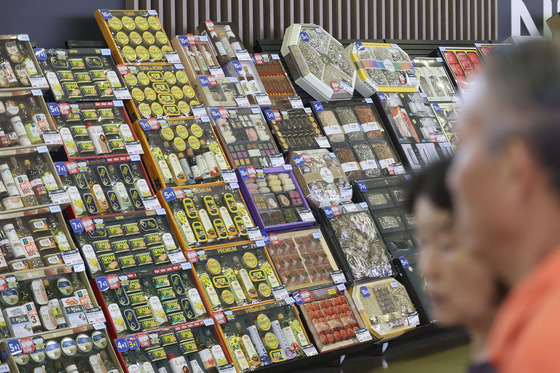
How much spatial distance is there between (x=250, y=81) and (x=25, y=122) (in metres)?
1.65

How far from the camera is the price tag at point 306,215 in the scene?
15.7 feet

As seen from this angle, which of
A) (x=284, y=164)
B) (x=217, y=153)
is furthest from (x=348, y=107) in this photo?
(x=217, y=153)

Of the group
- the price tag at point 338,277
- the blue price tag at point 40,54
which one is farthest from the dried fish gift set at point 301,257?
the blue price tag at point 40,54

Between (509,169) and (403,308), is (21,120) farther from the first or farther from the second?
(509,169)

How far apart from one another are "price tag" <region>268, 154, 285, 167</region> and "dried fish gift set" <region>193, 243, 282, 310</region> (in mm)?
632

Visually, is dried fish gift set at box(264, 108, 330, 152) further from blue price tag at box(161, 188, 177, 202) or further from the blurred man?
the blurred man

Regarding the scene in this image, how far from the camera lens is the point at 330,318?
4.56m

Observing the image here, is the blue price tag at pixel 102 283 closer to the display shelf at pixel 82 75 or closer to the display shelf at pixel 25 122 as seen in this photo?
the display shelf at pixel 25 122

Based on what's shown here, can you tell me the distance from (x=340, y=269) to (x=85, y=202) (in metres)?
1.68

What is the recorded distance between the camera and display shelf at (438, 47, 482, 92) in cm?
652

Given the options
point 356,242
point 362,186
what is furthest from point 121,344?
point 362,186

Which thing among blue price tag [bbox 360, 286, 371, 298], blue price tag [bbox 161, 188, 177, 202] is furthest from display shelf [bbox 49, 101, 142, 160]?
blue price tag [bbox 360, 286, 371, 298]

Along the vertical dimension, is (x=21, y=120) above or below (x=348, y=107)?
above

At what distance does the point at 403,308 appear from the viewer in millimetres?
4840
